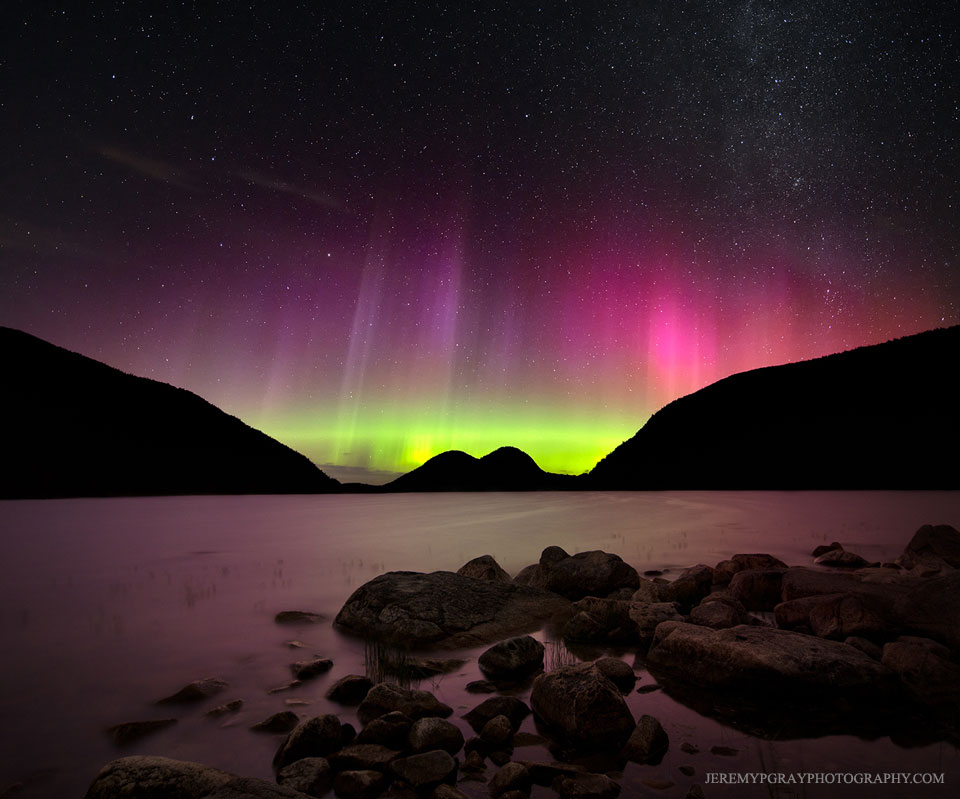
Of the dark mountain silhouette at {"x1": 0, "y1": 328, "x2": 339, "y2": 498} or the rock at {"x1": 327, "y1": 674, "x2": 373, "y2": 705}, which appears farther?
the dark mountain silhouette at {"x1": 0, "y1": 328, "x2": 339, "y2": 498}

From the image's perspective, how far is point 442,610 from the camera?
802 centimetres

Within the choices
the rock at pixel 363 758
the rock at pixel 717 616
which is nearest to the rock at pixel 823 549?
the rock at pixel 717 616

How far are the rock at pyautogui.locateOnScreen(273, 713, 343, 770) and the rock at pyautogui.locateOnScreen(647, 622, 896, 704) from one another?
3575mm

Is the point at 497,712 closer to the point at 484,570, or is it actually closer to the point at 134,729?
the point at 134,729

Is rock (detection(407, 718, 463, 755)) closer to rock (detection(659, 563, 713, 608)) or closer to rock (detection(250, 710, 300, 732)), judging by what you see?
rock (detection(250, 710, 300, 732))

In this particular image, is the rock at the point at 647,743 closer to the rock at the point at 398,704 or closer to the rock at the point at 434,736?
the rock at the point at 434,736

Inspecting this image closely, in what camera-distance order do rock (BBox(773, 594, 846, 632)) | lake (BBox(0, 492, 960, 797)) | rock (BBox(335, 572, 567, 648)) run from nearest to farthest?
lake (BBox(0, 492, 960, 797))
rock (BBox(773, 594, 846, 632))
rock (BBox(335, 572, 567, 648))

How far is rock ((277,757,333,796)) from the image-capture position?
394 centimetres

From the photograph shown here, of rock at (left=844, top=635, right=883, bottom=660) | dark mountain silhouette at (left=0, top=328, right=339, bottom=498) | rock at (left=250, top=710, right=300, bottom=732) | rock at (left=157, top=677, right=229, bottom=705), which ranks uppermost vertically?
dark mountain silhouette at (left=0, top=328, right=339, bottom=498)

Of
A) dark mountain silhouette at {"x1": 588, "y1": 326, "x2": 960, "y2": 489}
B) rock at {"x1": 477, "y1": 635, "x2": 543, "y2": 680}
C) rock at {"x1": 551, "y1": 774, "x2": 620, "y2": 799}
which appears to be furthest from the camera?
dark mountain silhouette at {"x1": 588, "y1": 326, "x2": 960, "y2": 489}

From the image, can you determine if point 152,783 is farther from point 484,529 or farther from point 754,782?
point 484,529

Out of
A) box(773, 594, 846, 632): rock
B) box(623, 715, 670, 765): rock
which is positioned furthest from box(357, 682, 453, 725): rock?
box(773, 594, 846, 632): rock

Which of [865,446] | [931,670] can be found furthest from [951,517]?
[865,446]

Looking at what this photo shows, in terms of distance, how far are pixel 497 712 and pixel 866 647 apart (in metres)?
4.23
